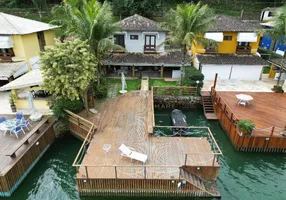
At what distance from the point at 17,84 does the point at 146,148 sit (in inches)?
500

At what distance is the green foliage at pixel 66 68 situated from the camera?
15.4m

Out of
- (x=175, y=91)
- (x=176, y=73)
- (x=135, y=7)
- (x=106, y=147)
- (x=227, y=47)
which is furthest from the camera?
(x=135, y=7)

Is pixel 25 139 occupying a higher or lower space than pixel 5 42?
lower

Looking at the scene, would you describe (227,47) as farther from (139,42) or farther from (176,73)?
(139,42)

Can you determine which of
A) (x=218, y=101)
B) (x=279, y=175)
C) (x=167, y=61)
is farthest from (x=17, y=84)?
(x=279, y=175)

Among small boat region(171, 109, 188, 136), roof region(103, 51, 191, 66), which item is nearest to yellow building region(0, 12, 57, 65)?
roof region(103, 51, 191, 66)

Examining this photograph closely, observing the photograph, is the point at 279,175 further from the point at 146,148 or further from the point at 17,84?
the point at 17,84

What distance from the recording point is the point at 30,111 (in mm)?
19078

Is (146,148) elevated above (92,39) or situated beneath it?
situated beneath

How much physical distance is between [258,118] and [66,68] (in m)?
17.5

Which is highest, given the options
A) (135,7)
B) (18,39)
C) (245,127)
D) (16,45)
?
(135,7)

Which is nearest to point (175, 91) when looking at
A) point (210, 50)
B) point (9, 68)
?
point (210, 50)

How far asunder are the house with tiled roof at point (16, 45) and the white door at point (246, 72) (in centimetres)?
2496

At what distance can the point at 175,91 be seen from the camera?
79.6 ft
